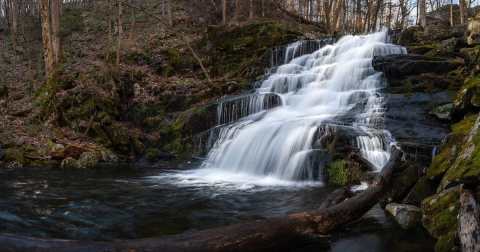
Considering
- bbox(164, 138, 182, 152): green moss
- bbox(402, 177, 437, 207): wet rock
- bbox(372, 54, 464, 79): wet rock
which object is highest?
bbox(372, 54, 464, 79): wet rock

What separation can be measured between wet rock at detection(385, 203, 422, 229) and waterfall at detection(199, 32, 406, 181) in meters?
3.09

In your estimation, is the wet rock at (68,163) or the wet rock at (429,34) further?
the wet rock at (429,34)

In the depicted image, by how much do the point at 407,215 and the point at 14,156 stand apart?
40.0ft

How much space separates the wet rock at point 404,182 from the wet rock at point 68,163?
33.6 feet

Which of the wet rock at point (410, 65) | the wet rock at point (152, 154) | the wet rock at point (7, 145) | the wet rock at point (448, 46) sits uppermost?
the wet rock at point (448, 46)

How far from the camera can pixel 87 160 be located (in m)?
11.5

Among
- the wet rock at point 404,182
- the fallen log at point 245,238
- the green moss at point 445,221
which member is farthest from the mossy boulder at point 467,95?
the fallen log at point 245,238

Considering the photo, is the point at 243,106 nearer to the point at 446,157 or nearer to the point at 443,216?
the point at 446,157

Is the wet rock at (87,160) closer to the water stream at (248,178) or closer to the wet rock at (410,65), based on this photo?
the water stream at (248,178)

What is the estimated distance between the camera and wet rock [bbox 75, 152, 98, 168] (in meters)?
11.4

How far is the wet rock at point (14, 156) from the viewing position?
440 inches

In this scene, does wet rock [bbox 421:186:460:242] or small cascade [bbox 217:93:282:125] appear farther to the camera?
small cascade [bbox 217:93:282:125]

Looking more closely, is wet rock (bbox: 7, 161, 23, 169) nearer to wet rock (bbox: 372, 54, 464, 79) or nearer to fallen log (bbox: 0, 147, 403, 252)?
fallen log (bbox: 0, 147, 403, 252)

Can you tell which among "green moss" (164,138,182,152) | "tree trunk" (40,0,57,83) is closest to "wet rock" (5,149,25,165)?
"tree trunk" (40,0,57,83)
